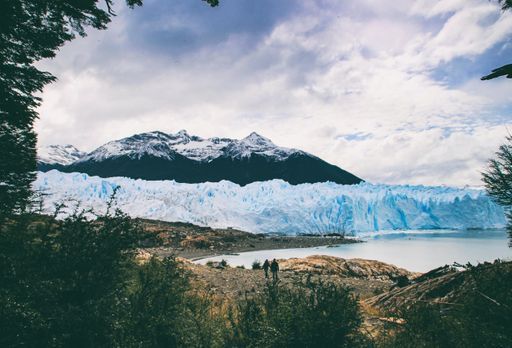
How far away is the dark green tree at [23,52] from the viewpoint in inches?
280

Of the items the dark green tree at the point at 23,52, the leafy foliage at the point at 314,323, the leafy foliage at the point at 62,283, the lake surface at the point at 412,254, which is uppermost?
the dark green tree at the point at 23,52

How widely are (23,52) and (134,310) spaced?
256 inches

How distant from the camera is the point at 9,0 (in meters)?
6.76

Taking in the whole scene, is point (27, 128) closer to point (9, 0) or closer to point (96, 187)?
point (9, 0)

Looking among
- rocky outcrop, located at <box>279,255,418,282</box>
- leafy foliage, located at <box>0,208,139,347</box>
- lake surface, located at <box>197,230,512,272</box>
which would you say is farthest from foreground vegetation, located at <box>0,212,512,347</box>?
lake surface, located at <box>197,230,512,272</box>

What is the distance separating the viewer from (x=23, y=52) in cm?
813

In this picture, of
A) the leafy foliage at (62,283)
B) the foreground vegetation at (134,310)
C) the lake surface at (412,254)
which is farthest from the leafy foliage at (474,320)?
the lake surface at (412,254)

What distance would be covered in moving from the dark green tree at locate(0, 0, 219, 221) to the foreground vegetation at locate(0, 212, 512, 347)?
1906mm

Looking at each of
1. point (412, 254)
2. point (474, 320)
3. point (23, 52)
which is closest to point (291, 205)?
point (412, 254)

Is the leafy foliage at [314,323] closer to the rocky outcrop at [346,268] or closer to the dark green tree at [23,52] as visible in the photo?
the dark green tree at [23,52]

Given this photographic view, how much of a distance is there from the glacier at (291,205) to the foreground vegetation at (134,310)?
261ft

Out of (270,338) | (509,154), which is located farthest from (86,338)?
(509,154)

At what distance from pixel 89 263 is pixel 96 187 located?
90.1 meters

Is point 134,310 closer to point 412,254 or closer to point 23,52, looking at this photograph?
point 23,52
